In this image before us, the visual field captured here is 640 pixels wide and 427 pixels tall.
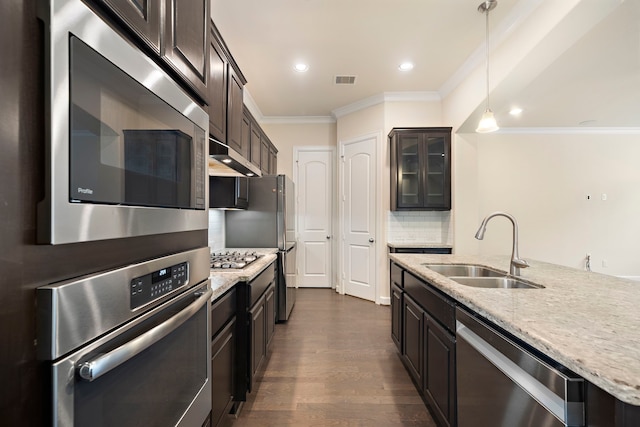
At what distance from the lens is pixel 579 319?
38.4 inches

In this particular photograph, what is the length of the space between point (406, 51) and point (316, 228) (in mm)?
2940

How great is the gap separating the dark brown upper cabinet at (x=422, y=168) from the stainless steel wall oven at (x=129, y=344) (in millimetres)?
3236

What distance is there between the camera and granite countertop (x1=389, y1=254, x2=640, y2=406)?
0.68m

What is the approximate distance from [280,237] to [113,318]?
8.42ft

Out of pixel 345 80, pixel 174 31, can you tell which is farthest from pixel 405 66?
pixel 174 31

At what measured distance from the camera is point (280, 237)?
10.5ft

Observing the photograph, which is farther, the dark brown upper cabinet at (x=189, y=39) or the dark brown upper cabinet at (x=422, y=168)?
the dark brown upper cabinet at (x=422, y=168)

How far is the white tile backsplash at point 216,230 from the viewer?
2.84m

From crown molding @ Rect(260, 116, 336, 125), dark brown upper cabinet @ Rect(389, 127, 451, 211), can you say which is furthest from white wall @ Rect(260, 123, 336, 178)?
dark brown upper cabinet @ Rect(389, 127, 451, 211)

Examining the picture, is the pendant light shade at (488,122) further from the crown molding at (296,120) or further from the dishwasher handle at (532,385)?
the crown molding at (296,120)

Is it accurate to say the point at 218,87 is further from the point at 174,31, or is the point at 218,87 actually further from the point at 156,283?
the point at 156,283

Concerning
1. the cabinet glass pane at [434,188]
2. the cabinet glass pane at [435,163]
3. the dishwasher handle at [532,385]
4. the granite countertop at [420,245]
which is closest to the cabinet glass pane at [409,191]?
the cabinet glass pane at [434,188]

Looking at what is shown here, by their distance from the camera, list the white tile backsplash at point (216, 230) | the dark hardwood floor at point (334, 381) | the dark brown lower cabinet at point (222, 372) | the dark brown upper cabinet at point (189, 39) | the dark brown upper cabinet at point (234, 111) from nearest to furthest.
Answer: the dark brown upper cabinet at point (189, 39) → the dark brown lower cabinet at point (222, 372) → the dark hardwood floor at point (334, 381) → the dark brown upper cabinet at point (234, 111) → the white tile backsplash at point (216, 230)

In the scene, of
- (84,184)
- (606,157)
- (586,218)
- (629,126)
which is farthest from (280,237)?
(629,126)
